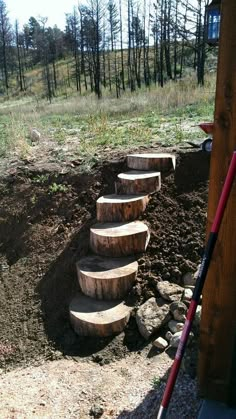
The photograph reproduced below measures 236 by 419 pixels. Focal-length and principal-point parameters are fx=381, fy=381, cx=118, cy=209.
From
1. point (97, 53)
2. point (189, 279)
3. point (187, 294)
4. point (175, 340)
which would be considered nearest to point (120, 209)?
point (189, 279)

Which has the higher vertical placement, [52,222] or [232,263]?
[232,263]

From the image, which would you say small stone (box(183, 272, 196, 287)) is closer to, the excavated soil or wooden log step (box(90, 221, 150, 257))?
the excavated soil

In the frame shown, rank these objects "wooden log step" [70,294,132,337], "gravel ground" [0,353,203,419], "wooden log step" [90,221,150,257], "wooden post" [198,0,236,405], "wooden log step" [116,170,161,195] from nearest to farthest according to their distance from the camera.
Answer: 1. "wooden post" [198,0,236,405]
2. "gravel ground" [0,353,203,419]
3. "wooden log step" [70,294,132,337]
4. "wooden log step" [90,221,150,257]
5. "wooden log step" [116,170,161,195]

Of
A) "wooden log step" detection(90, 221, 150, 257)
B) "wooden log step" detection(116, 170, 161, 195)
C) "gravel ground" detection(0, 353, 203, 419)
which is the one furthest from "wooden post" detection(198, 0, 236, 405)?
"wooden log step" detection(116, 170, 161, 195)

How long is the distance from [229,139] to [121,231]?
172 centimetres

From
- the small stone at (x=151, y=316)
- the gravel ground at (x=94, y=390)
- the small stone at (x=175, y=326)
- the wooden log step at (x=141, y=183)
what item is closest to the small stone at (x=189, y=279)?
the small stone at (x=151, y=316)

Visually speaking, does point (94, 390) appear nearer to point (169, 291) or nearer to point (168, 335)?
point (168, 335)

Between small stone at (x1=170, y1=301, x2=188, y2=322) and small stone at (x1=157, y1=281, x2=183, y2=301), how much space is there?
102 mm

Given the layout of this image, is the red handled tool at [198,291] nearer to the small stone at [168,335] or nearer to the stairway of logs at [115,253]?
the small stone at [168,335]

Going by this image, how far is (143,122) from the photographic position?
22.4 ft

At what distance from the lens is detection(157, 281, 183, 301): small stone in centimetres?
274

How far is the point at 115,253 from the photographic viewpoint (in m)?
3.10

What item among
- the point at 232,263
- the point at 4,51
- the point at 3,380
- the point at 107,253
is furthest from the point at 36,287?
the point at 4,51

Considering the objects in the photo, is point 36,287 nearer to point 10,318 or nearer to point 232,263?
point 10,318
